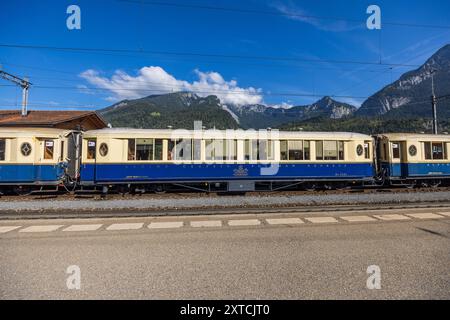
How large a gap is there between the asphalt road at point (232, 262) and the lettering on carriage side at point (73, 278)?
0.23 feet

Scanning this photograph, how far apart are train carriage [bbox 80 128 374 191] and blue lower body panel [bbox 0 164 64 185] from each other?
1423 millimetres

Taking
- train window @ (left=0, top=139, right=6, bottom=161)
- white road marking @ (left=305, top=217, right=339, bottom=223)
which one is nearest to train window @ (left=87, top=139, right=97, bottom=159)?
train window @ (left=0, top=139, right=6, bottom=161)

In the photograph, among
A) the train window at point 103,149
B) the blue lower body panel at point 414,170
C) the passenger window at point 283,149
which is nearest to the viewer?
the train window at point 103,149

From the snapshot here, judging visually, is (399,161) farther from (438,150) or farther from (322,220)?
(322,220)

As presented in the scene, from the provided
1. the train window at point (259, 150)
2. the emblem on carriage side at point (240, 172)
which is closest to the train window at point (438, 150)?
the train window at point (259, 150)

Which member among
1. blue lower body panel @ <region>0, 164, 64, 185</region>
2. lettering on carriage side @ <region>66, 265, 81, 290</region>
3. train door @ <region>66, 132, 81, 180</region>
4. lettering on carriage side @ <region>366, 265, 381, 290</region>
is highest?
train door @ <region>66, 132, 81, 180</region>

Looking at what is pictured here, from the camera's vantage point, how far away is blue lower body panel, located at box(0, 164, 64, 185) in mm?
12641

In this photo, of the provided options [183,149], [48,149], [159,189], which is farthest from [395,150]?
[48,149]

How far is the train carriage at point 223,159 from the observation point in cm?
1320

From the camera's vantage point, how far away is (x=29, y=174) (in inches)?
506

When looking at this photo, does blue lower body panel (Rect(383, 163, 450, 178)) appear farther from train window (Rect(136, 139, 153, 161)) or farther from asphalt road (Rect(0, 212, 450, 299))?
train window (Rect(136, 139, 153, 161))

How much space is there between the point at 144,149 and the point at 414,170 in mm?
15903

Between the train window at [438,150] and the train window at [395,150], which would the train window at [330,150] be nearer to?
the train window at [395,150]

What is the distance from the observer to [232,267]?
14.8 feet
